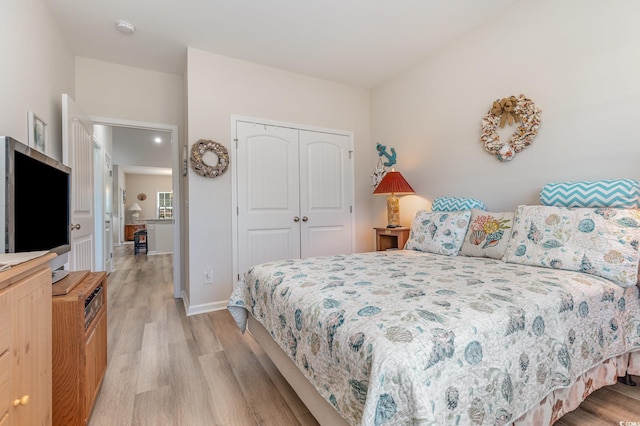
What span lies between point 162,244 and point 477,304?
7.73 meters

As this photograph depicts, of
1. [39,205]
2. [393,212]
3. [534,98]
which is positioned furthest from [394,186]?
[39,205]

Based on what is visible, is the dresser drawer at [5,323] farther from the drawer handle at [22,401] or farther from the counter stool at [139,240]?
the counter stool at [139,240]

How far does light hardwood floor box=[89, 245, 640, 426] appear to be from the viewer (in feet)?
4.76

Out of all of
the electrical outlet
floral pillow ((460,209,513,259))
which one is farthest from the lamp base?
the electrical outlet

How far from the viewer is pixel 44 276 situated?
0.95m

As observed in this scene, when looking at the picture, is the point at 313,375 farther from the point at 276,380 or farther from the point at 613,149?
the point at 613,149

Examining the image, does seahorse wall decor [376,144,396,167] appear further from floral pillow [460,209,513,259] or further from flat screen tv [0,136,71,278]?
flat screen tv [0,136,71,278]

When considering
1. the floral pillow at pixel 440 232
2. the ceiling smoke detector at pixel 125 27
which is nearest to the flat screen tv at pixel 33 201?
the ceiling smoke detector at pixel 125 27

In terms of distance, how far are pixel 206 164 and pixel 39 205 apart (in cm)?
164

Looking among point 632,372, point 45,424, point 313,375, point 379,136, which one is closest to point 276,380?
point 313,375

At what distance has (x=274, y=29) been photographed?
2.68 metres

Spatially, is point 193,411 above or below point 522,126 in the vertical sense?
below

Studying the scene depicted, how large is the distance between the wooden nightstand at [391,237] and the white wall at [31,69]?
9.95 feet

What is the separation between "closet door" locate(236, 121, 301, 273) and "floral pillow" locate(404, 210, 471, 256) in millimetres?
1457
